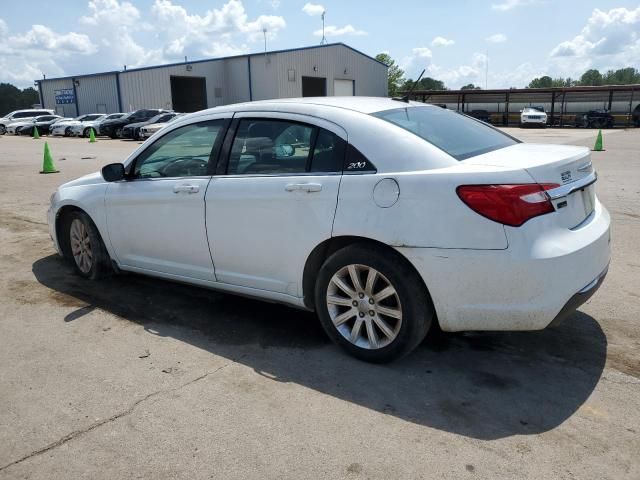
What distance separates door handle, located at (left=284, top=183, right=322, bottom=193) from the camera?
11.7 feet

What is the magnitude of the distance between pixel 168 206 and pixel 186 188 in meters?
0.27

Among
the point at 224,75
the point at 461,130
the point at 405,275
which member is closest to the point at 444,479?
the point at 405,275

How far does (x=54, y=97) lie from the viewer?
49.1m

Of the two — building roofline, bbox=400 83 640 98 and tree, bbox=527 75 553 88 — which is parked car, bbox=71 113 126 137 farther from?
tree, bbox=527 75 553 88

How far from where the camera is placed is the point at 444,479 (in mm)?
2500

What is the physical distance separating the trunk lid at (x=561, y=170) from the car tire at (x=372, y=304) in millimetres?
801

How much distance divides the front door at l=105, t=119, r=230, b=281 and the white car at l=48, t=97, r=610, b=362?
13 millimetres

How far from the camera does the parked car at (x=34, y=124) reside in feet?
130

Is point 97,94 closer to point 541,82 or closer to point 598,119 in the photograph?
point 598,119

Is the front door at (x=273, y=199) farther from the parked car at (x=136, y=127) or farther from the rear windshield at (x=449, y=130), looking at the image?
the parked car at (x=136, y=127)

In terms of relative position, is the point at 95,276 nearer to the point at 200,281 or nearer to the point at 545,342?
the point at 200,281

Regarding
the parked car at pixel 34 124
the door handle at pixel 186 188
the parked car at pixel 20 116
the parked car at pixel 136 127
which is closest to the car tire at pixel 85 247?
the door handle at pixel 186 188

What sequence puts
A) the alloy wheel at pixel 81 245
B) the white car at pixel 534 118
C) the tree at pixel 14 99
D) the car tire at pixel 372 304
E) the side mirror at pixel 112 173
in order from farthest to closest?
1. the tree at pixel 14 99
2. the white car at pixel 534 118
3. the alloy wheel at pixel 81 245
4. the side mirror at pixel 112 173
5. the car tire at pixel 372 304

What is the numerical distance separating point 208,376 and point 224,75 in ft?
149
